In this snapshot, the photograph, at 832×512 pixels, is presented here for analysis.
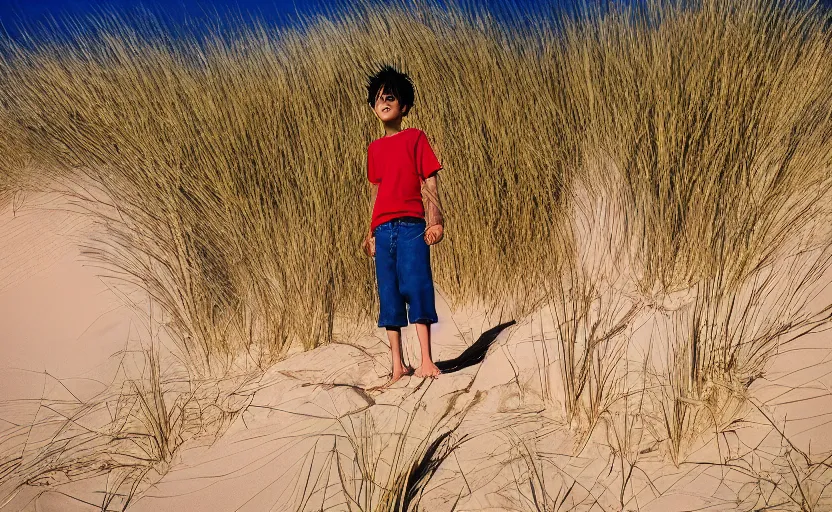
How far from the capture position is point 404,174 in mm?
2846

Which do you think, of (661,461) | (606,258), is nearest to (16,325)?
(606,258)

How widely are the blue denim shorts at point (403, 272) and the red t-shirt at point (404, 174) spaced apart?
0.04 m

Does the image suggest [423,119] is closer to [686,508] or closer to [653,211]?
[653,211]

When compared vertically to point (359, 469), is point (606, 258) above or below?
above

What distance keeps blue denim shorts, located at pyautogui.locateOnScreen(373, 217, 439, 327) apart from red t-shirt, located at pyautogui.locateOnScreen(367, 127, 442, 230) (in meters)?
0.04

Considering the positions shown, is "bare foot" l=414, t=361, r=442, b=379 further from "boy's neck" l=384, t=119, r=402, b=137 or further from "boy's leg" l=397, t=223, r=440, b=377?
"boy's neck" l=384, t=119, r=402, b=137

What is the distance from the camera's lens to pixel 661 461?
7.52 feet

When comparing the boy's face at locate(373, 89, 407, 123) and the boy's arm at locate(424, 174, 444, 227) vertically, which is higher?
the boy's face at locate(373, 89, 407, 123)

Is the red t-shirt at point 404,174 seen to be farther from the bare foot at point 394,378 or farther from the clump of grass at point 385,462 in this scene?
the clump of grass at point 385,462

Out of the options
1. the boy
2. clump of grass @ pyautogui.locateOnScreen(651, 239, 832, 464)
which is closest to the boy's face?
the boy

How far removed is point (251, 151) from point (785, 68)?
2.71 m

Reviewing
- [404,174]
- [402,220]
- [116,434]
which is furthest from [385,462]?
[116,434]

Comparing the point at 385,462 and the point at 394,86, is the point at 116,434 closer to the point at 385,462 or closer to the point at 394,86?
the point at 385,462

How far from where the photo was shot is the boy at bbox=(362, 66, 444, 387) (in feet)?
9.30
